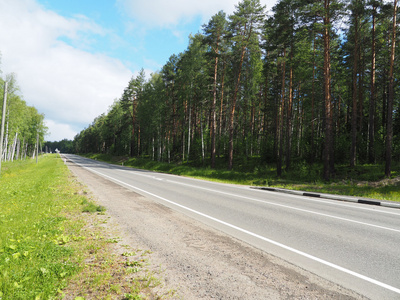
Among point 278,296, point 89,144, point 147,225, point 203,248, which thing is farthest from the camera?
point 89,144

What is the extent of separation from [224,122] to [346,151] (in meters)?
21.4

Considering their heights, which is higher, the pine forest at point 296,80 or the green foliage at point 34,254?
the pine forest at point 296,80

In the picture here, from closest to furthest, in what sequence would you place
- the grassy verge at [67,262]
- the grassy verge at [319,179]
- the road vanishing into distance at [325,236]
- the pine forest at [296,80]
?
the grassy verge at [67,262] < the road vanishing into distance at [325,236] < the grassy verge at [319,179] < the pine forest at [296,80]

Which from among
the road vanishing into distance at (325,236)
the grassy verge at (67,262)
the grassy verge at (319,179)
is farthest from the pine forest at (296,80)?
the grassy verge at (67,262)

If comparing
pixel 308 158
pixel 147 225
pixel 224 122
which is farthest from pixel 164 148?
pixel 147 225

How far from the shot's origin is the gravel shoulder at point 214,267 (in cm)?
308

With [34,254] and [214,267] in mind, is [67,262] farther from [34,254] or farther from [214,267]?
[214,267]

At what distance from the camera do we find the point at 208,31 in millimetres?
24078

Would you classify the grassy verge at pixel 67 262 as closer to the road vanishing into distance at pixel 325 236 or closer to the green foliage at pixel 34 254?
the green foliage at pixel 34 254

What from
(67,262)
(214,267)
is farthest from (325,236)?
(67,262)

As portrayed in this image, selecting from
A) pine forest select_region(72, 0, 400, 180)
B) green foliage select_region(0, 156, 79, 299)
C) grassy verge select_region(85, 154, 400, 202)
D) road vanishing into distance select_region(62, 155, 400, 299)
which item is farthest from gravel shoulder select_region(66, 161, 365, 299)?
pine forest select_region(72, 0, 400, 180)

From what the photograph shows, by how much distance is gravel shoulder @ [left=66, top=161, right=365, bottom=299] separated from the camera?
121 inches

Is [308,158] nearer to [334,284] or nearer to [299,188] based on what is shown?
[299,188]

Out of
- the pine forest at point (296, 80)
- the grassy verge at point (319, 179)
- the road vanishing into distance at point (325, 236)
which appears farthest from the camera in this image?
the pine forest at point (296, 80)
